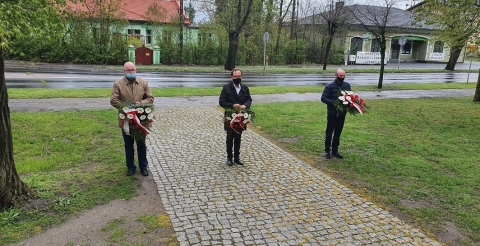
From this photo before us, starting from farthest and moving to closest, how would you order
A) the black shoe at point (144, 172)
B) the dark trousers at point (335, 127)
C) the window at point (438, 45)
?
1. the window at point (438, 45)
2. the dark trousers at point (335, 127)
3. the black shoe at point (144, 172)

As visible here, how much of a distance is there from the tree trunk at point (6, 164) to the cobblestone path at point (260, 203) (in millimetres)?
2040

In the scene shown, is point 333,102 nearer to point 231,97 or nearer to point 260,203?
point 231,97

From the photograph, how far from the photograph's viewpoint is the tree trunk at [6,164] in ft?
15.9

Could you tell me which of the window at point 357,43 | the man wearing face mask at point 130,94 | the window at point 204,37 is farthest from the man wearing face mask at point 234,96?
the window at point 357,43

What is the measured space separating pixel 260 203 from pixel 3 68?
403cm

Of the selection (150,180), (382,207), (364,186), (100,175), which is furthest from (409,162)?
(100,175)

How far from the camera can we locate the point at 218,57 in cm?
3675

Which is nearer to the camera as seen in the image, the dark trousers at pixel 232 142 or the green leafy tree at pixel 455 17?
the dark trousers at pixel 232 142

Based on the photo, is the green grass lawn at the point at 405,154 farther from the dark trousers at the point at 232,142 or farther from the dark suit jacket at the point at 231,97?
the dark suit jacket at the point at 231,97

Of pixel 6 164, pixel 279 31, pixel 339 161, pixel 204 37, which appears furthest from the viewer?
pixel 279 31

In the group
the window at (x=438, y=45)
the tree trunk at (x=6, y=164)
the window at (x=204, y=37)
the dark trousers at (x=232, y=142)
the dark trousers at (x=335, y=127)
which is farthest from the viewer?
the window at (x=204, y=37)

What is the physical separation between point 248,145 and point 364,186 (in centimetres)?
319

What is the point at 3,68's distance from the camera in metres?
4.88

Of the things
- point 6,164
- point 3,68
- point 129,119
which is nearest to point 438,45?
point 129,119
